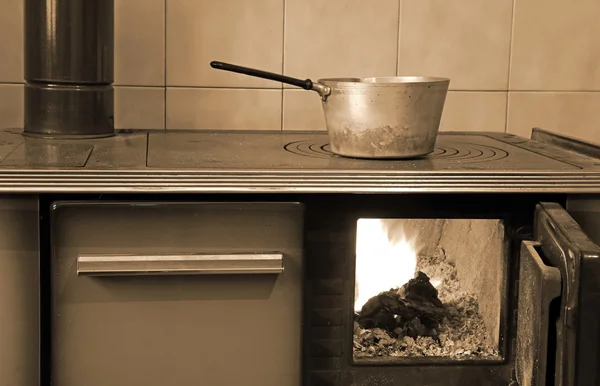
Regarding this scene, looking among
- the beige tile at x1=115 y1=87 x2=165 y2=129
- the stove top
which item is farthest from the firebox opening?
the beige tile at x1=115 y1=87 x2=165 y2=129

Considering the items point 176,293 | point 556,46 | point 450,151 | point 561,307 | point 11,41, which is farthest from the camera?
point 556,46

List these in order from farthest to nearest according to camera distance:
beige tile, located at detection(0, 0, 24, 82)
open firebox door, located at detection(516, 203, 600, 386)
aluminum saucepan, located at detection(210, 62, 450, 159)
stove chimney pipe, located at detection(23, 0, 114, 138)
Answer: beige tile, located at detection(0, 0, 24, 82) < stove chimney pipe, located at detection(23, 0, 114, 138) < aluminum saucepan, located at detection(210, 62, 450, 159) < open firebox door, located at detection(516, 203, 600, 386)

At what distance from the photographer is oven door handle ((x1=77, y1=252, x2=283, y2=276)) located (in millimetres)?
1226

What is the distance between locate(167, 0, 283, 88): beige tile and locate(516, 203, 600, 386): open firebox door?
2.71 ft

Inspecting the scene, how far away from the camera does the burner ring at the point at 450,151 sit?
143 centimetres

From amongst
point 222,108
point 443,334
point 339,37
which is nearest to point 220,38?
point 222,108

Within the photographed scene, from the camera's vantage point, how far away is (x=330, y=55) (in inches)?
72.9

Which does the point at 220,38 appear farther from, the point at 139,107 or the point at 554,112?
the point at 554,112

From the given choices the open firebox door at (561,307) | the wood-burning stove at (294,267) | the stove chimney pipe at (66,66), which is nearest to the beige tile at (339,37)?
the stove chimney pipe at (66,66)

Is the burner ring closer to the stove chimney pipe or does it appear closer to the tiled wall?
the tiled wall

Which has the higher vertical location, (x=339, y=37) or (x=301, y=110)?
(x=339, y=37)

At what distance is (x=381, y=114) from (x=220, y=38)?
603mm

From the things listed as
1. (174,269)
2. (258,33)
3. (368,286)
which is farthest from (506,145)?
(174,269)

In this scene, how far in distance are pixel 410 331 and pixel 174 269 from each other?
1.32 feet
